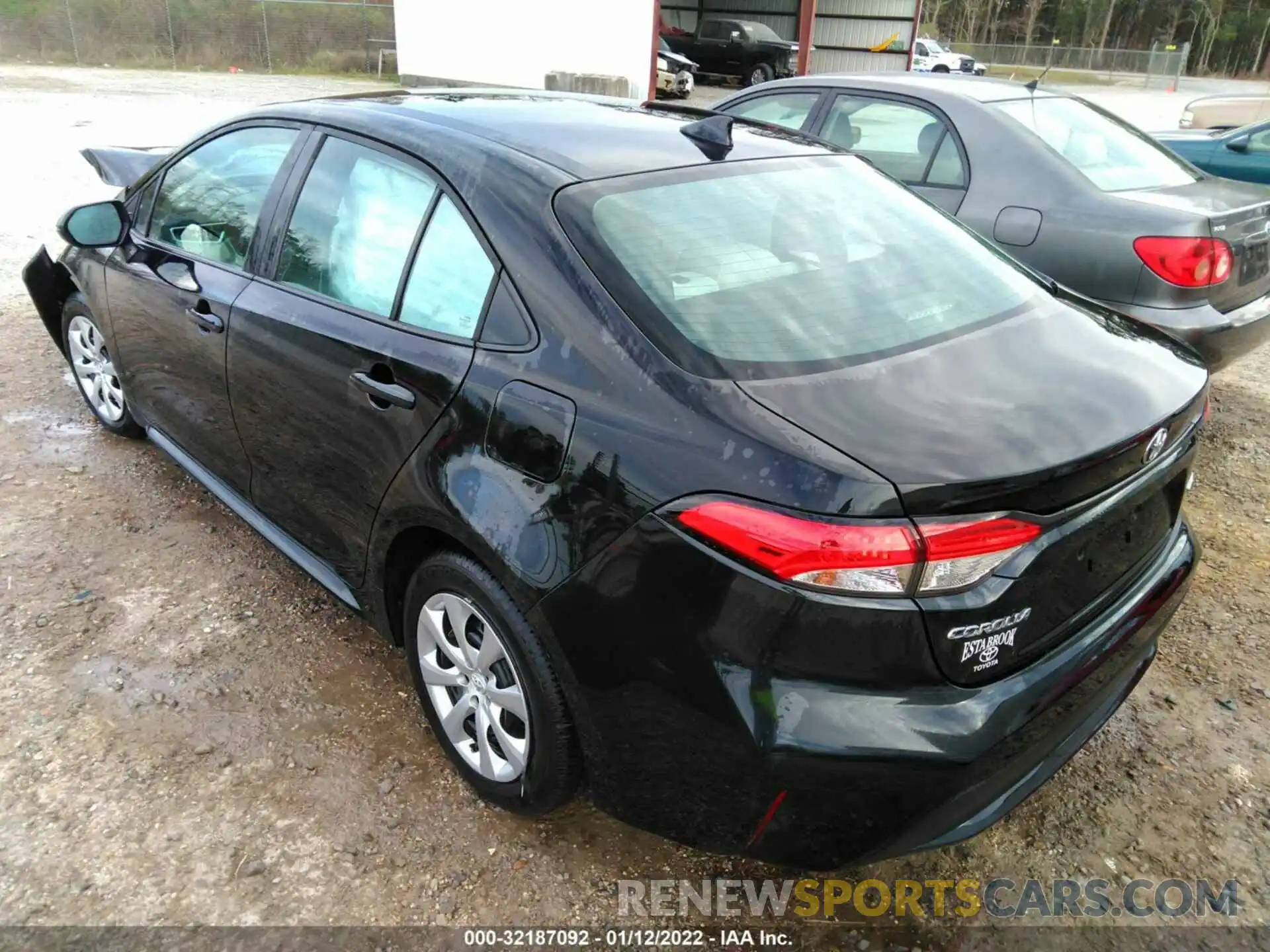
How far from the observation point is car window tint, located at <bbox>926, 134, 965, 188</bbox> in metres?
4.76

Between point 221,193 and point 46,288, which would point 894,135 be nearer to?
point 221,193

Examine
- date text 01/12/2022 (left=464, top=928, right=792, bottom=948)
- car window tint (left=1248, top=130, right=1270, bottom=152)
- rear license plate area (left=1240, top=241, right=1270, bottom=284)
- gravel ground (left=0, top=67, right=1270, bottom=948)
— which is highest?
car window tint (left=1248, top=130, right=1270, bottom=152)

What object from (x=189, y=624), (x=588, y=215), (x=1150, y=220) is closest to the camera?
(x=588, y=215)

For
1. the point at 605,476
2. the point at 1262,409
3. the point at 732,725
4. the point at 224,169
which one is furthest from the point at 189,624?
the point at 1262,409

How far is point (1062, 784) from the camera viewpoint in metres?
2.51

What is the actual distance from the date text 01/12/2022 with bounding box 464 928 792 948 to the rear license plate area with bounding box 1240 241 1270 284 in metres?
3.82

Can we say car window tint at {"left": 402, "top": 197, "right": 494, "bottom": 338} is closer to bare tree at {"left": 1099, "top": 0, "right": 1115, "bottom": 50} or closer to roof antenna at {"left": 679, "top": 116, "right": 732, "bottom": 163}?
roof antenna at {"left": 679, "top": 116, "right": 732, "bottom": 163}

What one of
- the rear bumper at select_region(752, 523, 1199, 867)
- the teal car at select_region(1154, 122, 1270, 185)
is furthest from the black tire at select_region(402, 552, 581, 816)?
the teal car at select_region(1154, 122, 1270, 185)

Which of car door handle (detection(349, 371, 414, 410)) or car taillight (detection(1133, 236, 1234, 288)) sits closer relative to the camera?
car door handle (detection(349, 371, 414, 410))

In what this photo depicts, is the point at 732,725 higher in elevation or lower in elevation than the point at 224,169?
lower

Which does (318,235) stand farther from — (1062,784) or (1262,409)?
(1262,409)

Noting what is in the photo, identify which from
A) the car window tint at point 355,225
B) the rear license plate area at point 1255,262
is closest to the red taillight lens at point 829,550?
the car window tint at point 355,225

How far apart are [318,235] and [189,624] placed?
1.38m

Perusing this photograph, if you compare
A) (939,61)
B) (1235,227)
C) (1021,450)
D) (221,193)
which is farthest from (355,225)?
(939,61)
